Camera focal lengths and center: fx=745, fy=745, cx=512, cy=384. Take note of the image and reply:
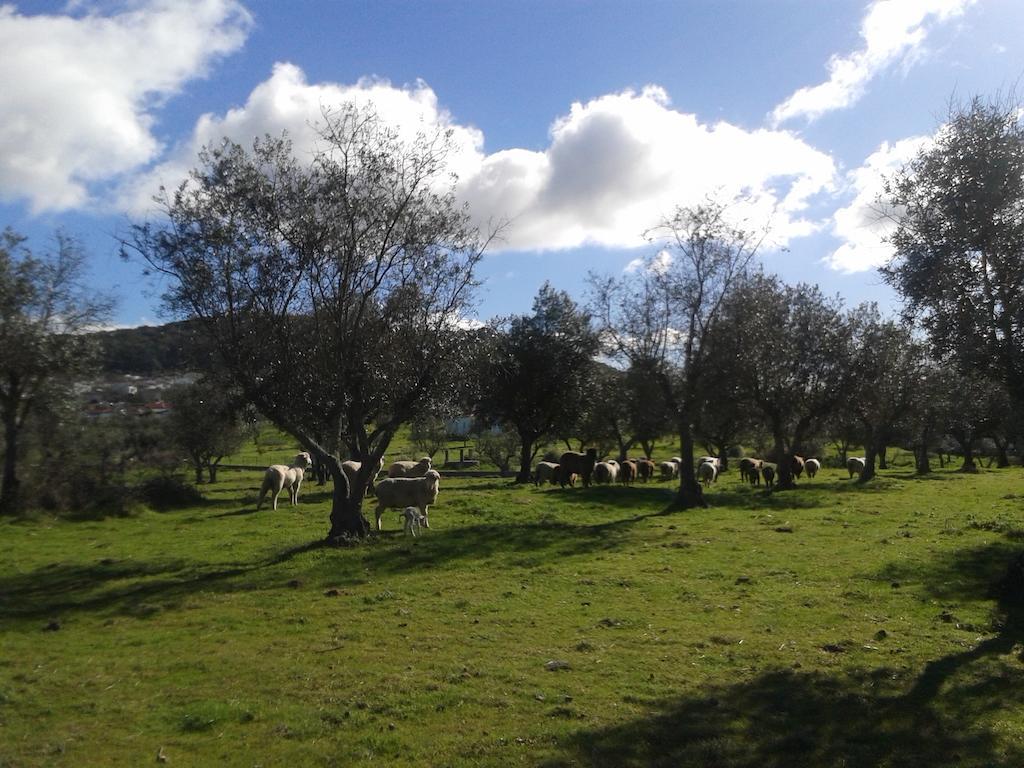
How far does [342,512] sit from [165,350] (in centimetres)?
661

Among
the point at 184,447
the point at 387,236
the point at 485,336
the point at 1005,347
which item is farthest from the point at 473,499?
the point at 184,447

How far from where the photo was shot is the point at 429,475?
76.4 feet

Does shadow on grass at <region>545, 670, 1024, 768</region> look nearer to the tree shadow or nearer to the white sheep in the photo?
the tree shadow

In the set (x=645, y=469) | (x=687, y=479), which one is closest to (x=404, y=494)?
(x=687, y=479)

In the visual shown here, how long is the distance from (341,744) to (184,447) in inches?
1663

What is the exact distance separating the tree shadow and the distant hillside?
14.9m

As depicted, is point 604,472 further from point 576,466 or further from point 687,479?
point 687,479

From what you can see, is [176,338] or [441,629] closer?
[441,629]

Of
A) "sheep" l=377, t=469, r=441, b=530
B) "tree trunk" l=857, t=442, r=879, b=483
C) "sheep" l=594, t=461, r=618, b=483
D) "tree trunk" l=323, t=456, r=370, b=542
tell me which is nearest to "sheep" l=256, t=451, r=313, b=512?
"sheep" l=377, t=469, r=441, b=530

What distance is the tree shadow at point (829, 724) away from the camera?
7113mm

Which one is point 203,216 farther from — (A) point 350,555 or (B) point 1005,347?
(B) point 1005,347

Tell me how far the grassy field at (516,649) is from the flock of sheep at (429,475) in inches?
52.9

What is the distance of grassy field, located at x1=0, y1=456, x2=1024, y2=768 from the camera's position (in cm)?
757

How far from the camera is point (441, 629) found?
1210 cm
